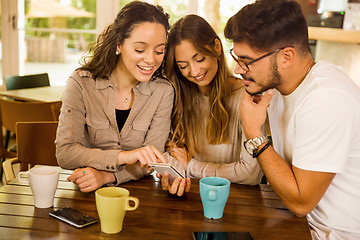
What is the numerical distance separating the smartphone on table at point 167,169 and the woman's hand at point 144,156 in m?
0.06

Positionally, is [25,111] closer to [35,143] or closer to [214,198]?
[35,143]

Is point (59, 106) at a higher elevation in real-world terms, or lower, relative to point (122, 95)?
lower

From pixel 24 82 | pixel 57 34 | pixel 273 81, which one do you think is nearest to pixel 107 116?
pixel 273 81

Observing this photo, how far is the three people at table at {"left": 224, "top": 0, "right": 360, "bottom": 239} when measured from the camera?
1.26 meters

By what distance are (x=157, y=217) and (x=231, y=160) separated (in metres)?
0.74

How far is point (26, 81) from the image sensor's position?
4.02 m

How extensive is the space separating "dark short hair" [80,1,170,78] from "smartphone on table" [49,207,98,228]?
73 cm

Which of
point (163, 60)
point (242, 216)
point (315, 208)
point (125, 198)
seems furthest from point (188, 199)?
point (163, 60)

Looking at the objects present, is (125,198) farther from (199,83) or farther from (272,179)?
(199,83)

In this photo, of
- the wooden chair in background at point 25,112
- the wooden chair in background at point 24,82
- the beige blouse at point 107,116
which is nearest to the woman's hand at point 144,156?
the beige blouse at point 107,116

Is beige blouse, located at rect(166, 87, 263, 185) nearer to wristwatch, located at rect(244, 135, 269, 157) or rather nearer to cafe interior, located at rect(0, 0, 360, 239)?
cafe interior, located at rect(0, 0, 360, 239)

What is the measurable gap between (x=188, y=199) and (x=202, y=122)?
596 millimetres

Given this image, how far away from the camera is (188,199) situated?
53.8 inches

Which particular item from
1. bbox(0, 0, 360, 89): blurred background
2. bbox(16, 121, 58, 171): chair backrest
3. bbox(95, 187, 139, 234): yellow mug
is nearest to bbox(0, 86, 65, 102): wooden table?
bbox(0, 0, 360, 89): blurred background
